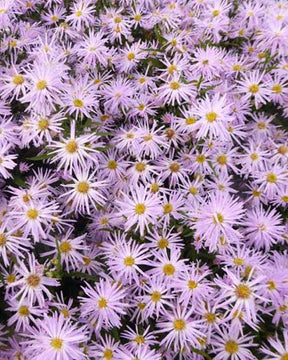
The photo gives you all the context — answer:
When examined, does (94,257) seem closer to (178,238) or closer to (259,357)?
(178,238)

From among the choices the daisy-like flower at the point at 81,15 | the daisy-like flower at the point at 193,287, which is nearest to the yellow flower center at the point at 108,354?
the daisy-like flower at the point at 193,287

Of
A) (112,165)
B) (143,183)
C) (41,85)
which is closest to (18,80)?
(41,85)

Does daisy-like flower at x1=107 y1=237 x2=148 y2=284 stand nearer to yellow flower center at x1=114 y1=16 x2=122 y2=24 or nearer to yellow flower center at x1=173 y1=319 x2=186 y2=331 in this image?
yellow flower center at x1=173 y1=319 x2=186 y2=331

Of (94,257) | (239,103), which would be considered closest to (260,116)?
(239,103)

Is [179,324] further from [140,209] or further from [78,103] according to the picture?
[78,103]

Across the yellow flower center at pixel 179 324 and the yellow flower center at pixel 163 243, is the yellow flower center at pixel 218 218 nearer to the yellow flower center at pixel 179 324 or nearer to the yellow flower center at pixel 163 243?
the yellow flower center at pixel 163 243
